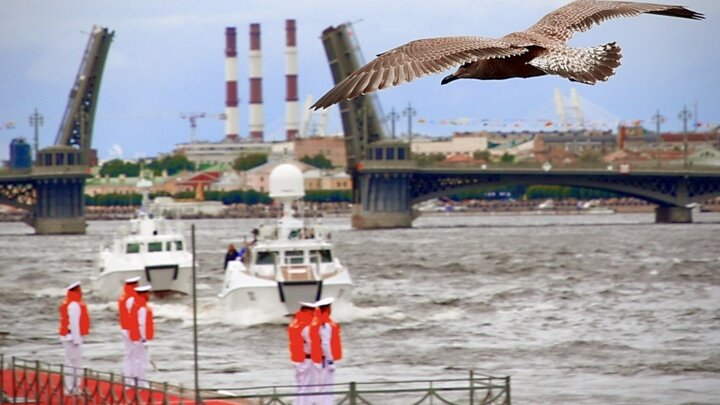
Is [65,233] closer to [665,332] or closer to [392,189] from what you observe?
[392,189]

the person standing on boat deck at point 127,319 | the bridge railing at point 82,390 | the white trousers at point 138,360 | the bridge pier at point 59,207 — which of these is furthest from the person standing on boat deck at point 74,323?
the bridge pier at point 59,207

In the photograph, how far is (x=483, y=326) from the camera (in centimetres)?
4141

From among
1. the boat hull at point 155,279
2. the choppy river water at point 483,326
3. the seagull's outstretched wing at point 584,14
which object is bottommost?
the choppy river water at point 483,326

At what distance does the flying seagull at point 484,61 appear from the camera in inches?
352

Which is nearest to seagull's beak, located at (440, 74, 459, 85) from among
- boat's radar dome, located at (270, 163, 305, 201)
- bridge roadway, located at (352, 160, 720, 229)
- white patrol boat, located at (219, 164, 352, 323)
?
white patrol boat, located at (219, 164, 352, 323)

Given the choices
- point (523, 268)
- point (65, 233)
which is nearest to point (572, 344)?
point (523, 268)

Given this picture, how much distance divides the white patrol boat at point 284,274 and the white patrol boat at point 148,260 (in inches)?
314

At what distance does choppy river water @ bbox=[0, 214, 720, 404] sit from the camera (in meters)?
30.3

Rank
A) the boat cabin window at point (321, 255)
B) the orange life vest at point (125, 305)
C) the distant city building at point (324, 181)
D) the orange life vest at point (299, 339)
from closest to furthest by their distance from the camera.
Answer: the orange life vest at point (299, 339) < the orange life vest at point (125, 305) < the boat cabin window at point (321, 255) < the distant city building at point (324, 181)

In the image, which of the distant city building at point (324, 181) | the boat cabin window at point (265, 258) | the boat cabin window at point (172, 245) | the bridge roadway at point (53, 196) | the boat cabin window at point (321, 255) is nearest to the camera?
the boat cabin window at point (265, 258)

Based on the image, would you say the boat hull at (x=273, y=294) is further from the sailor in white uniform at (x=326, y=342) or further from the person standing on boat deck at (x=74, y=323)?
the sailor in white uniform at (x=326, y=342)

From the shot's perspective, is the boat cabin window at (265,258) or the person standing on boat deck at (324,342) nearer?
the person standing on boat deck at (324,342)

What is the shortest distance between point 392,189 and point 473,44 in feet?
355

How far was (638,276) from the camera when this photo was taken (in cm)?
6316
